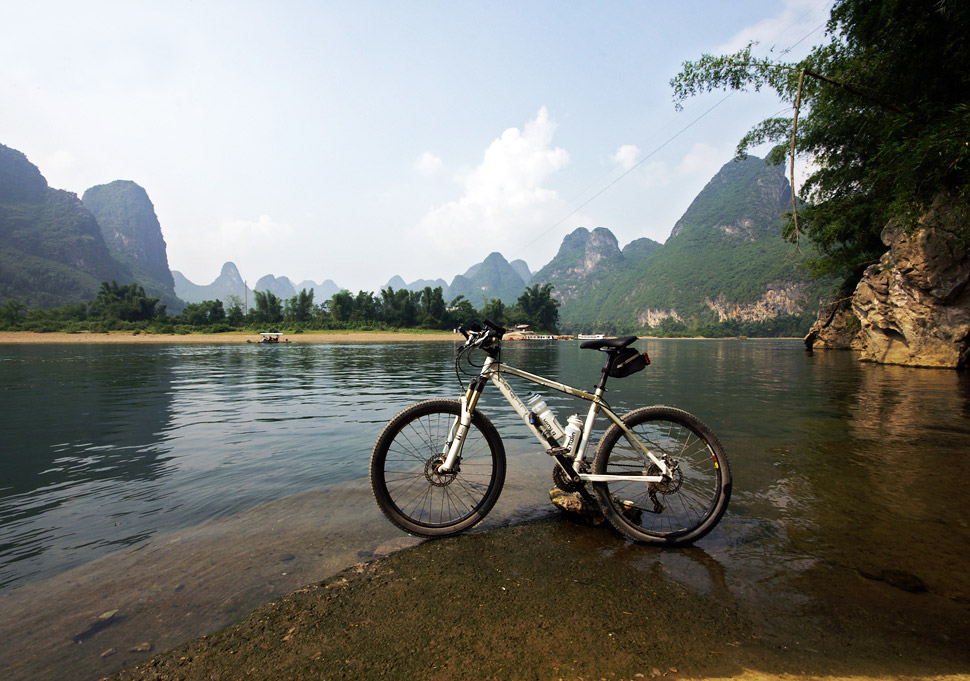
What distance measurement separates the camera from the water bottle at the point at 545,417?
12.1 ft

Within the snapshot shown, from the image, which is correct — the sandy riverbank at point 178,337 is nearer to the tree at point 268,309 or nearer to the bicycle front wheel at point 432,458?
the tree at point 268,309

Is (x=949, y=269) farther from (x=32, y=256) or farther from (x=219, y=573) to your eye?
(x=32, y=256)

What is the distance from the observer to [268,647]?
7.13ft

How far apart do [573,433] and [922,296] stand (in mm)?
24763

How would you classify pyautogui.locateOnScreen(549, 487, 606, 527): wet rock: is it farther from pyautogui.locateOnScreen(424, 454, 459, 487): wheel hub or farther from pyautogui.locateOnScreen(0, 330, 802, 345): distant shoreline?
pyautogui.locateOnScreen(0, 330, 802, 345): distant shoreline

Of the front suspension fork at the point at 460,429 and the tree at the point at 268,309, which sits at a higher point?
the tree at the point at 268,309

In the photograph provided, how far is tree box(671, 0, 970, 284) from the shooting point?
1155 cm

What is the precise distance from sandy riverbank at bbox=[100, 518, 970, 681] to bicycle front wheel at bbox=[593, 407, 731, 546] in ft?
1.52

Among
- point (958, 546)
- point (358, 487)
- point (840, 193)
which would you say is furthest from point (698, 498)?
point (840, 193)

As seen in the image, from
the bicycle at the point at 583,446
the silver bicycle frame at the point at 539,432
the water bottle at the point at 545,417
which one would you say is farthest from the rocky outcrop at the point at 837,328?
the water bottle at the point at 545,417

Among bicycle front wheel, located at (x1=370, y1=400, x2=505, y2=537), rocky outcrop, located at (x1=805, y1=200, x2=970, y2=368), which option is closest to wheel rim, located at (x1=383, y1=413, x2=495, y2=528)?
bicycle front wheel, located at (x1=370, y1=400, x2=505, y2=537)

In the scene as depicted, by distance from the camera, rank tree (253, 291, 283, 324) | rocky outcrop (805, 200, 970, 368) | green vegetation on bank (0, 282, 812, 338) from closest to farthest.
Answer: rocky outcrop (805, 200, 970, 368)
green vegetation on bank (0, 282, 812, 338)
tree (253, 291, 283, 324)

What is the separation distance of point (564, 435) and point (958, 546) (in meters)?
3.23

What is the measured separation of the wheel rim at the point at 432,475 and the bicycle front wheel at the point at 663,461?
1079mm
